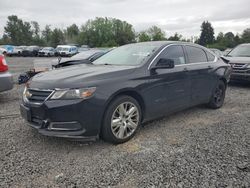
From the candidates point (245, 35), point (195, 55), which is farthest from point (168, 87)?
point (245, 35)

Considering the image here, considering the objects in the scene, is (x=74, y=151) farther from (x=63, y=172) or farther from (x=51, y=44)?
(x=51, y=44)

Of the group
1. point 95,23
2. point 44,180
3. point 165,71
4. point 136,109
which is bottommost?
point 44,180

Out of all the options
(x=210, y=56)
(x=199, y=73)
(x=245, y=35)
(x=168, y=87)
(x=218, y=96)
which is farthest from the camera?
(x=245, y=35)

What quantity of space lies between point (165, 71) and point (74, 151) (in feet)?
6.57

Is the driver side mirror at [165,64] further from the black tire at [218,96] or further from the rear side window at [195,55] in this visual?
the black tire at [218,96]

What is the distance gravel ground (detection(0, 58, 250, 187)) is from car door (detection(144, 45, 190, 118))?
40 centimetres

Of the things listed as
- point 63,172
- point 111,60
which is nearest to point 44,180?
point 63,172

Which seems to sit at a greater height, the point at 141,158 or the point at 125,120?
the point at 125,120

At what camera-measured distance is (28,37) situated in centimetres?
7294

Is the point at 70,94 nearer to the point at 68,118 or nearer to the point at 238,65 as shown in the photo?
the point at 68,118

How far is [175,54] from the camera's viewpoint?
186 inches

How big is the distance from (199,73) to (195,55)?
1.34 feet

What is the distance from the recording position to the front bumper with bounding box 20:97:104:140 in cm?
329

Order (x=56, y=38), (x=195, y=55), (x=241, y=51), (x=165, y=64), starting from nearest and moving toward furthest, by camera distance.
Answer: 1. (x=165, y=64)
2. (x=195, y=55)
3. (x=241, y=51)
4. (x=56, y=38)
